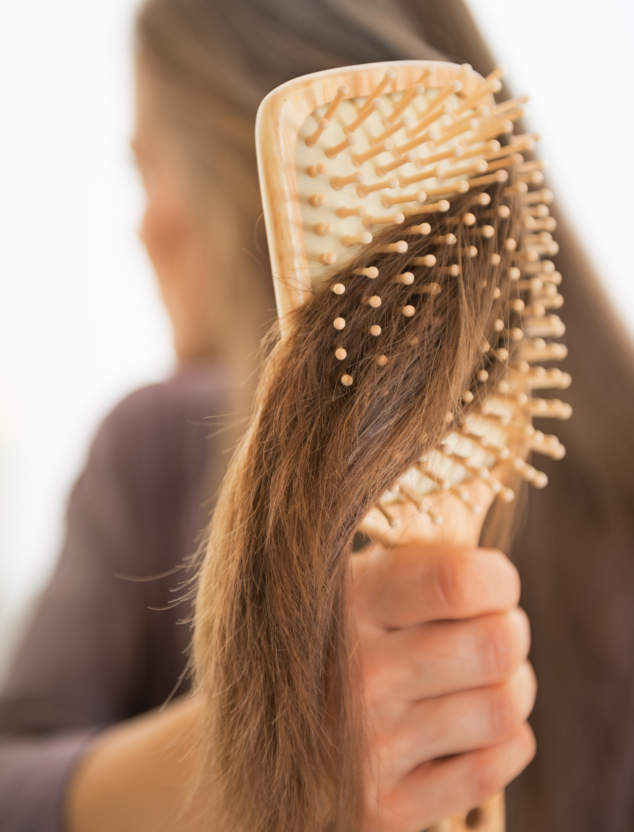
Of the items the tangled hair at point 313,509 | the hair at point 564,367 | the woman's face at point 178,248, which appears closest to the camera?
the tangled hair at point 313,509

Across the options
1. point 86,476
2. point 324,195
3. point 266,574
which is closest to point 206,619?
point 266,574

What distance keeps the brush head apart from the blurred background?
225 millimetres

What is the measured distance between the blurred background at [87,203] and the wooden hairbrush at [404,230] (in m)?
0.22

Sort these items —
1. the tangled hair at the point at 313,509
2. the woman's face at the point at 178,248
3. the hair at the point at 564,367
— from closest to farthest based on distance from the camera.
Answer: the tangled hair at the point at 313,509 < the hair at the point at 564,367 < the woman's face at the point at 178,248

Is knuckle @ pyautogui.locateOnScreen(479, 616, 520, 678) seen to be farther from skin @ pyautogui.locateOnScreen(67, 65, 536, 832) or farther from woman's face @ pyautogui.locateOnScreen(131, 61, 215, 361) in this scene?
woman's face @ pyautogui.locateOnScreen(131, 61, 215, 361)

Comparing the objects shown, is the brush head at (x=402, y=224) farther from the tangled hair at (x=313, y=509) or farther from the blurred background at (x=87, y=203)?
the blurred background at (x=87, y=203)

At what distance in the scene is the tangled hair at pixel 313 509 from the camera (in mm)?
265

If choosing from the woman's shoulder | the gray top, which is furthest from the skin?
the woman's shoulder

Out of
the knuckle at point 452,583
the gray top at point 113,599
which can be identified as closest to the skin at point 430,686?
the knuckle at point 452,583

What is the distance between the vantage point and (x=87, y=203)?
545 millimetres

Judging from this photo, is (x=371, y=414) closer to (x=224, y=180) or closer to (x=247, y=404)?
(x=247, y=404)

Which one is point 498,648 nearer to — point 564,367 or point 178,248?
point 564,367

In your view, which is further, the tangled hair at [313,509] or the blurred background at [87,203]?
the blurred background at [87,203]

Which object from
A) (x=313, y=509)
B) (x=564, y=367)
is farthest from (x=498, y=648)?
(x=564, y=367)
